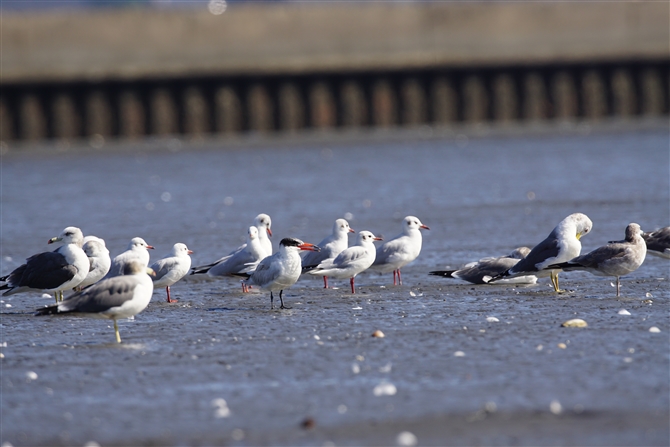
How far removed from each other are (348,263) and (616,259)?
3062mm

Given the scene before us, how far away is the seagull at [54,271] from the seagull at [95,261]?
0.52m

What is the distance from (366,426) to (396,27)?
33.2 meters

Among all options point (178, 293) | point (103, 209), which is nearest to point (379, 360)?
point (178, 293)

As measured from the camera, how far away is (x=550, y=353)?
853cm

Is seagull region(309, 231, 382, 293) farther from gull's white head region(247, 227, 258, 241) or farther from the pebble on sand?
the pebble on sand

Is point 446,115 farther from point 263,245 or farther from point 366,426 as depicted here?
point 366,426

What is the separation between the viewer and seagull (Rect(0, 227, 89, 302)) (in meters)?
11.6

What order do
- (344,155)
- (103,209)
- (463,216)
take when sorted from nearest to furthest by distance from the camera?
(463,216)
(103,209)
(344,155)

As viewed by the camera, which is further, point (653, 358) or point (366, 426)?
point (653, 358)

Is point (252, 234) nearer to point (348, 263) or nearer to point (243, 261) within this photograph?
point (243, 261)

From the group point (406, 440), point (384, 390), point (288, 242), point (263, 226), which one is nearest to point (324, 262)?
point (288, 242)

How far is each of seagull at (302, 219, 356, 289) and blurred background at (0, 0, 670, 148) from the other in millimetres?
23839

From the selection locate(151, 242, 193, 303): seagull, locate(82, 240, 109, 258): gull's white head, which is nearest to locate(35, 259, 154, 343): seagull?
locate(151, 242, 193, 303): seagull

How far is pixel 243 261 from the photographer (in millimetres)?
12797
